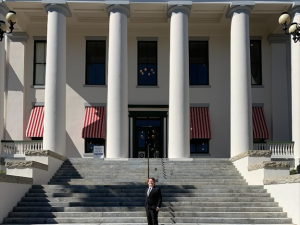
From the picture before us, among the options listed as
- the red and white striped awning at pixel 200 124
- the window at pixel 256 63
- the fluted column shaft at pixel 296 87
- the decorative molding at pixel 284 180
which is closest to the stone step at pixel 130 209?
the decorative molding at pixel 284 180

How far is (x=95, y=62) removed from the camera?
104ft

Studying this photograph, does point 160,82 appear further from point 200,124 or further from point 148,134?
point 200,124

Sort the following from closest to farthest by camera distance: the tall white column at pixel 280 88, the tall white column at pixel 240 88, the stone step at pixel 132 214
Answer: the stone step at pixel 132 214 < the tall white column at pixel 240 88 < the tall white column at pixel 280 88

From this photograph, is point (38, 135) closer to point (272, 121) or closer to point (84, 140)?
point (84, 140)

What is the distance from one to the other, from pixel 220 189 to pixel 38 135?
Result: 48.9 ft

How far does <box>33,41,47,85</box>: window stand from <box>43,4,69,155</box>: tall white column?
5.51 metres

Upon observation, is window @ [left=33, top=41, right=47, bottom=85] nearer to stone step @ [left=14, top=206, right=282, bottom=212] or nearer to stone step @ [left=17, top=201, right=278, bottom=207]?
stone step @ [left=17, top=201, right=278, bottom=207]

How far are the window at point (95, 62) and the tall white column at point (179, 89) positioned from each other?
679cm

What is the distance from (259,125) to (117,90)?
33.6 feet

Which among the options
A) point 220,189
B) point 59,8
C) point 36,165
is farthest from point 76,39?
point 220,189

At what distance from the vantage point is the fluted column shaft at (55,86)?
83.1 feet

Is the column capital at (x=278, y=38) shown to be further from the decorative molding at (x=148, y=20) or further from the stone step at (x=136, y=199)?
the stone step at (x=136, y=199)

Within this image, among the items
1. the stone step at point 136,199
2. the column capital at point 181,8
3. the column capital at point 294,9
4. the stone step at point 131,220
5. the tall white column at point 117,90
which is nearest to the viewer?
the stone step at point 131,220

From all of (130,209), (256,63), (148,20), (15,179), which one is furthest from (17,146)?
(256,63)
